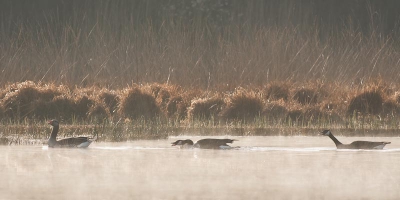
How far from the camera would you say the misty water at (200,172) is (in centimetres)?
905

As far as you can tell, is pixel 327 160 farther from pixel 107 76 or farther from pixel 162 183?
pixel 107 76

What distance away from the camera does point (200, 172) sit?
1057cm

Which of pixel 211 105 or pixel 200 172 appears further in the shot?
pixel 211 105

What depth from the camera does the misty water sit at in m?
9.05

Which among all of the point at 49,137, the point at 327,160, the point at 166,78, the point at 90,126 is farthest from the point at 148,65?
the point at 327,160

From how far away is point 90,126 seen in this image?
52.3 feet

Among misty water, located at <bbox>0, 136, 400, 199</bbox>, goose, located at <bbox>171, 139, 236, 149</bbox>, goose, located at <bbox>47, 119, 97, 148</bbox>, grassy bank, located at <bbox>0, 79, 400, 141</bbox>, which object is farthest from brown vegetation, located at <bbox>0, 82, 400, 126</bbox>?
goose, located at <bbox>171, 139, 236, 149</bbox>

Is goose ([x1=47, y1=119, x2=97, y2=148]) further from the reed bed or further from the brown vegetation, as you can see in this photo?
the brown vegetation

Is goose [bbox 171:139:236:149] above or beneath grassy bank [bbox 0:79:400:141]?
beneath

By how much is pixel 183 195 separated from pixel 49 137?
608cm

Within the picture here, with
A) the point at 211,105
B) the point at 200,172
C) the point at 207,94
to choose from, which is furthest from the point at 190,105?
the point at 200,172

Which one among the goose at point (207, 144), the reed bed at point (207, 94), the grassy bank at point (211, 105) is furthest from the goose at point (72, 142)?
the grassy bank at point (211, 105)

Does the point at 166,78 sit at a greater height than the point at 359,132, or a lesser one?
greater

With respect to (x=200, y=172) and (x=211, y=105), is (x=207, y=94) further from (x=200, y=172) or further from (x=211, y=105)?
(x=200, y=172)
